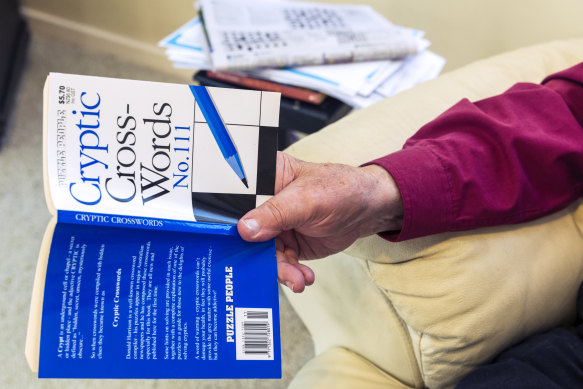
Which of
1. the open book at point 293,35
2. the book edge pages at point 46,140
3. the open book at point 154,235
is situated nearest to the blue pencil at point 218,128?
the open book at point 154,235

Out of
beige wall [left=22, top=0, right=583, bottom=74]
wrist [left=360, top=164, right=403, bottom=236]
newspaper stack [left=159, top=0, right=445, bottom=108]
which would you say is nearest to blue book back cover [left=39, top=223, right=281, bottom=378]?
wrist [left=360, top=164, right=403, bottom=236]

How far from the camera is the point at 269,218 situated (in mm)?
583

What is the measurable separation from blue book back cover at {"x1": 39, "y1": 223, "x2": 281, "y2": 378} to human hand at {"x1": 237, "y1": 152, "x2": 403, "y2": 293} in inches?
1.8

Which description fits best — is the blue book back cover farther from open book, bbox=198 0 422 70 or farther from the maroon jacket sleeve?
open book, bbox=198 0 422 70

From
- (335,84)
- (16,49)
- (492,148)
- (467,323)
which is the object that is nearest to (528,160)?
(492,148)

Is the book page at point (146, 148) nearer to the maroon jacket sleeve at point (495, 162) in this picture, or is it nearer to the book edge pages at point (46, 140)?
the book edge pages at point (46, 140)

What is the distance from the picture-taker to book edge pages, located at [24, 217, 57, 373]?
51cm

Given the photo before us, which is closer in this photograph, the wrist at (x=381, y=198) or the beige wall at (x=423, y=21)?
the wrist at (x=381, y=198)

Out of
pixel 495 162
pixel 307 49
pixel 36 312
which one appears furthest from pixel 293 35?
pixel 36 312

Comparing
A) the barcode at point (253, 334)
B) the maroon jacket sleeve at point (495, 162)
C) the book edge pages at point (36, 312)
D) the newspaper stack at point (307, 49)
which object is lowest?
the book edge pages at point (36, 312)

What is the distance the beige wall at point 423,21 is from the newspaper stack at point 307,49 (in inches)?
12.7

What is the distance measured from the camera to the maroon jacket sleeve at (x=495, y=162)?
66 centimetres

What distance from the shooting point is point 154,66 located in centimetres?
187

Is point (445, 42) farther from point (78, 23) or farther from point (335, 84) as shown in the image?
point (78, 23)
